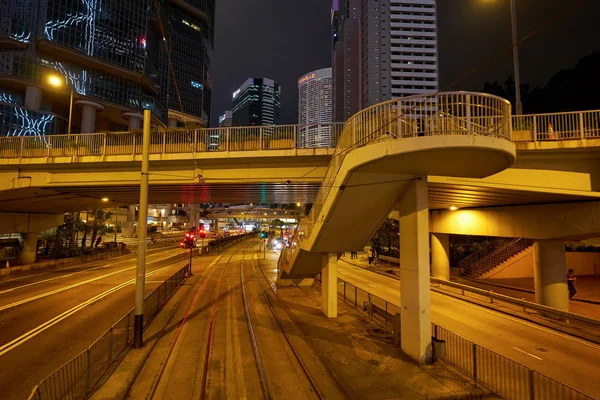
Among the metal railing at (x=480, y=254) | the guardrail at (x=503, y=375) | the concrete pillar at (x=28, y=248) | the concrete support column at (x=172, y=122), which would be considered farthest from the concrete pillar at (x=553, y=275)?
the concrete support column at (x=172, y=122)

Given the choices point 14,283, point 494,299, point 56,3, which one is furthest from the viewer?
point 56,3

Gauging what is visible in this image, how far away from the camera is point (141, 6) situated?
71.1m

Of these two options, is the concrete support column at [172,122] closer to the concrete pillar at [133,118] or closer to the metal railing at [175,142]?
the concrete pillar at [133,118]

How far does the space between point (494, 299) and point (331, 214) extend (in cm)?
1264

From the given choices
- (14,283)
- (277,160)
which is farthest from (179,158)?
(14,283)

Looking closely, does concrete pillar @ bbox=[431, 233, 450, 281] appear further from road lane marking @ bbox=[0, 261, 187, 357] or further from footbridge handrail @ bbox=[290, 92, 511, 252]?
road lane marking @ bbox=[0, 261, 187, 357]

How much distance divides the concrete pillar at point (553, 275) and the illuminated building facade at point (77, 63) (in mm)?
40445

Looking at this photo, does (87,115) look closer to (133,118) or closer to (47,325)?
(133,118)

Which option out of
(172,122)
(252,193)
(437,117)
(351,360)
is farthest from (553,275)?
(172,122)

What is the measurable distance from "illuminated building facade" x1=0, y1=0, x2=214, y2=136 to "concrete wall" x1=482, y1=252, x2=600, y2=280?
38269 mm

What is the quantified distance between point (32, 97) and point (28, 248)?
41.2 m

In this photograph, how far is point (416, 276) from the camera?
32.2 ft

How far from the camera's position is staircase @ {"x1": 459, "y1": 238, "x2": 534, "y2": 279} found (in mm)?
26406

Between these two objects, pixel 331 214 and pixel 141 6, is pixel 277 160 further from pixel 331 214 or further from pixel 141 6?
pixel 141 6
